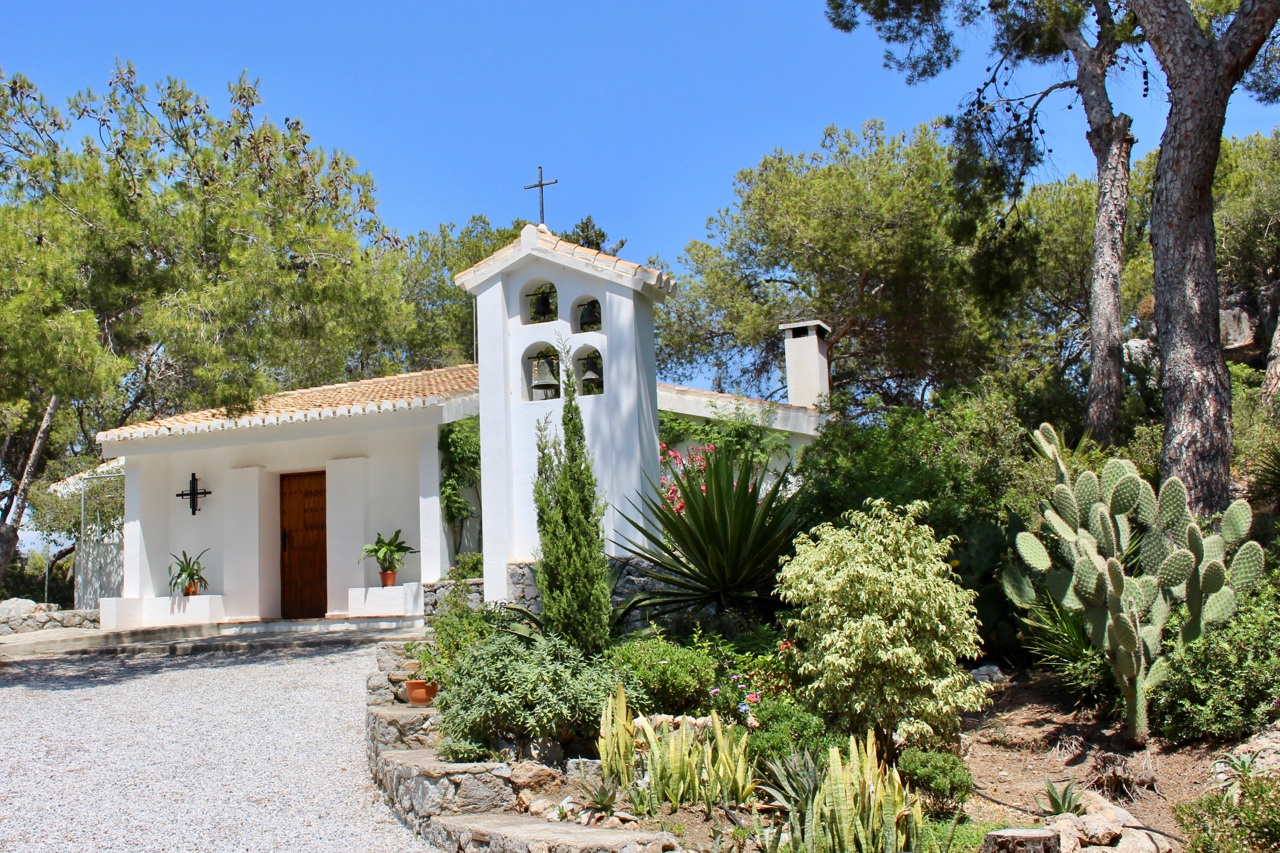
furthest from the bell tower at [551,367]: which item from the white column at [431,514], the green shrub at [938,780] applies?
the green shrub at [938,780]

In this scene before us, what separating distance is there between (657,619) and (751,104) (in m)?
7.10

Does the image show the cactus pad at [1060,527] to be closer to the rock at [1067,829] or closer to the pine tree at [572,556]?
the rock at [1067,829]

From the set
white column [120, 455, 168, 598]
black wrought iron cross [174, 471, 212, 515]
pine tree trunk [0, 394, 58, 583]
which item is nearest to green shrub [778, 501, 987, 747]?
pine tree trunk [0, 394, 58, 583]

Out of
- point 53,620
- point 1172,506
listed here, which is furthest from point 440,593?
point 53,620

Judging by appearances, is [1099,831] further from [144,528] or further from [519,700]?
[144,528]

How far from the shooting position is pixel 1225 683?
541 centimetres

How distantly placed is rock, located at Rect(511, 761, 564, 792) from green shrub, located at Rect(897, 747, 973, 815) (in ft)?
6.71

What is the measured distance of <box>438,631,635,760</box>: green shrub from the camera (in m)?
5.59

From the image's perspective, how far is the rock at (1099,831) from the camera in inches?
165

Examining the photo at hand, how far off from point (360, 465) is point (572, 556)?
8313mm

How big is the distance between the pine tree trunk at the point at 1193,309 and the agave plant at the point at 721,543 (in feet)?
10.9

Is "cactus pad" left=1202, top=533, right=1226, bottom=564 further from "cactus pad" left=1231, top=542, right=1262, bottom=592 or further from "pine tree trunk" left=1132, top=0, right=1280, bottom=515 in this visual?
"pine tree trunk" left=1132, top=0, right=1280, bottom=515

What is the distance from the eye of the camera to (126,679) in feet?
34.0

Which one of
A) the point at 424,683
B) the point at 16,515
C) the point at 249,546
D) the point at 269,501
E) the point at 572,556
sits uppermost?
the point at 269,501
